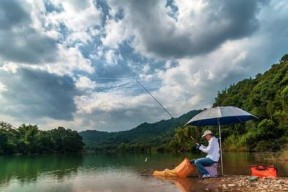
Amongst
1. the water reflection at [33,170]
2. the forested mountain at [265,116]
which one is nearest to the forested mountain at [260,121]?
the forested mountain at [265,116]

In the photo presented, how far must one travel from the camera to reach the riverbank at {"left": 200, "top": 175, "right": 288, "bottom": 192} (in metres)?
11.4

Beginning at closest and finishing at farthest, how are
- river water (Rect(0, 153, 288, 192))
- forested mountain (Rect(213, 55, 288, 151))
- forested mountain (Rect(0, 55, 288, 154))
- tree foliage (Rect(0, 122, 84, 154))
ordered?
river water (Rect(0, 153, 288, 192)) → forested mountain (Rect(213, 55, 288, 151)) → forested mountain (Rect(0, 55, 288, 154)) → tree foliage (Rect(0, 122, 84, 154))

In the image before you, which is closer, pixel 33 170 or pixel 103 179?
pixel 103 179

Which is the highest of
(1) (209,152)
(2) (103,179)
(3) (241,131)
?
(3) (241,131)

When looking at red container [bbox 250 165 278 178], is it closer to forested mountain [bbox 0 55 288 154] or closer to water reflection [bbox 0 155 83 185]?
water reflection [bbox 0 155 83 185]

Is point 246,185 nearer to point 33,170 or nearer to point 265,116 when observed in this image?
point 33,170

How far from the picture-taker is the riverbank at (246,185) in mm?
11408

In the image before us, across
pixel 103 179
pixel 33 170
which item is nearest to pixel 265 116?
pixel 33 170

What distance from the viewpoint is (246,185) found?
12.3 meters

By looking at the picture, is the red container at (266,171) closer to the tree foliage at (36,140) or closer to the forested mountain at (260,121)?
the forested mountain at (260,121)

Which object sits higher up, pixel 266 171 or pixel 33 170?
pixel 266 171

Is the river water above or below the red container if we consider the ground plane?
below

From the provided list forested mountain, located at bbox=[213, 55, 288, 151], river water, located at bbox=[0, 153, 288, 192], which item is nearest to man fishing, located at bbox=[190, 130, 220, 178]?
river water, located at bbox=[0, 153, 288, 192]

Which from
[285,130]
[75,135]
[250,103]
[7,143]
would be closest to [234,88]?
[250,103]
